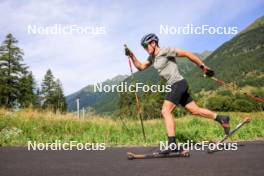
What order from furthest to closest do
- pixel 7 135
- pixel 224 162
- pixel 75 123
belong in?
pixel 75 123
pixel 7 135
pixel 224 162

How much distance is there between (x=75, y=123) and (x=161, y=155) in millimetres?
6830

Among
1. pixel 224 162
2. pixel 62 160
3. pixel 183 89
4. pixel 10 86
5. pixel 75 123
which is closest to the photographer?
pixel 224 162

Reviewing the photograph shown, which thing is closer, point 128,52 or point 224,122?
point 224,122

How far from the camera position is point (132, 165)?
215 inches

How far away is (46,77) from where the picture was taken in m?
83.3

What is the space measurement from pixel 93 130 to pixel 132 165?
21.1 feet

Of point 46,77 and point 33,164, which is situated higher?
point 46,77

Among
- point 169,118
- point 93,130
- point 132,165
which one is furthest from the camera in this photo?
point 93,130

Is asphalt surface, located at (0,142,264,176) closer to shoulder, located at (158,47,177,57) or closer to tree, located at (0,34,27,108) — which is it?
shoulder, located at (158,47,177,57)

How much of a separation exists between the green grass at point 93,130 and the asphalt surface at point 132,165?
272 cm

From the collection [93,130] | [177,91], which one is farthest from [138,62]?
[93,130]

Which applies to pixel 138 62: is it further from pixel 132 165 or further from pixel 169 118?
pixel 132 165

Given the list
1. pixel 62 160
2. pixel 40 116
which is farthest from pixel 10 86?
pixel 62 160

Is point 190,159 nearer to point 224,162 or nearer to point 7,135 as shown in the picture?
point 224,162
